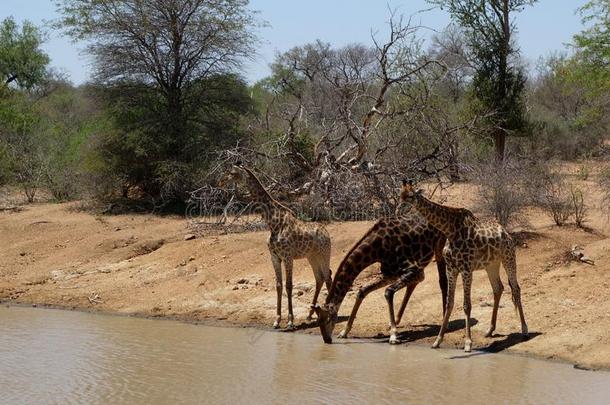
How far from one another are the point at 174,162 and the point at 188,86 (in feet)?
8.90

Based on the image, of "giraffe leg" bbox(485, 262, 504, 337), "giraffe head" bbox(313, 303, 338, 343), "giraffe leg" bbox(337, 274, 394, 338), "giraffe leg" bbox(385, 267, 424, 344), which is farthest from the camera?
"giraffe leg" bbox(337, 274, 394, 338)

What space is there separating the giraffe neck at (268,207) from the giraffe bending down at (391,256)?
56.9 inches

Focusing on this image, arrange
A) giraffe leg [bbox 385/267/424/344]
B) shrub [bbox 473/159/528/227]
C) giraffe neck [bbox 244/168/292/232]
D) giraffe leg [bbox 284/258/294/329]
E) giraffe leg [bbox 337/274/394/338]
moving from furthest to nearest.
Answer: shrub [bbox 473/159/528/227], giraffe neck [bbox 244/168/292/232], giraffe leg [bbox 284/258/294/329], giraffe leg [bbox 337/274/394/338], giraffe leg [bbox 385/267/424/344]

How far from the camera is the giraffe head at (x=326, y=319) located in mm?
10695

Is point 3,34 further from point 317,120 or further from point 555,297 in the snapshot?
point 555,297

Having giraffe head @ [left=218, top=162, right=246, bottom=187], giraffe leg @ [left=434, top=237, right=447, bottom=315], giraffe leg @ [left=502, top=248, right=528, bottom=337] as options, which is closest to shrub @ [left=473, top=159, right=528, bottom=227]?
giraffe leg @ [left=434, top=237, right=447, bottom=315]

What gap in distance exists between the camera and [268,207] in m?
12.3

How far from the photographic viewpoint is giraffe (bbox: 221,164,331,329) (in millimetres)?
11922

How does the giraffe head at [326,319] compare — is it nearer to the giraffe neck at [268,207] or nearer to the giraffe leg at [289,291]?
the giraffe leg at [289,291]

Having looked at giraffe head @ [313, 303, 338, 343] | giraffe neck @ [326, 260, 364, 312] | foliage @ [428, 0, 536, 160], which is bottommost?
giraffe head @ [313, 303, 338, 343]

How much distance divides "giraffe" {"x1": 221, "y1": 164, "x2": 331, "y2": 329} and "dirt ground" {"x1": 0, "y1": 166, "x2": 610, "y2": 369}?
0.58 meters

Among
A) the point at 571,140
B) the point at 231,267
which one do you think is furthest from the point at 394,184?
the point at 571,140

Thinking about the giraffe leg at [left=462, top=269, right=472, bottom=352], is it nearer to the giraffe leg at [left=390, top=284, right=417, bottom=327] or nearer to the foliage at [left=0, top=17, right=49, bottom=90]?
the giraffe leg at [left=390, top=284, right=417, bottom=327]

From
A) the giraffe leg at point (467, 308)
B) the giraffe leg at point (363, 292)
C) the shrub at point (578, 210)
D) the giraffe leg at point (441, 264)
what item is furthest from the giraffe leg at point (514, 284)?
the shrub at point (578, 210)
